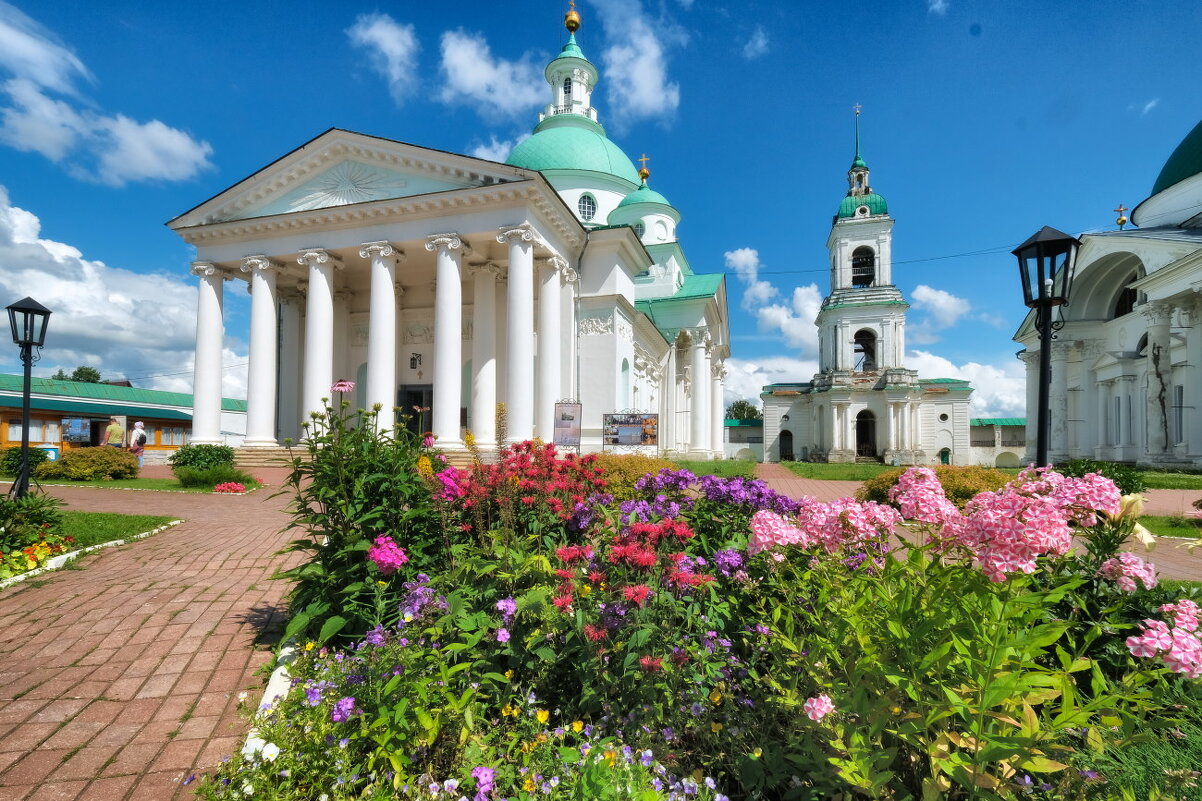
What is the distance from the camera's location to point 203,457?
15383 mm

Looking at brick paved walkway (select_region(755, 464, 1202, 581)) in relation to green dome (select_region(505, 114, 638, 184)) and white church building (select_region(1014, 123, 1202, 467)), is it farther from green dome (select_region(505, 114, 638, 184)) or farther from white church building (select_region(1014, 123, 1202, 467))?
green dome (select_region(505, 114, 638, 184))

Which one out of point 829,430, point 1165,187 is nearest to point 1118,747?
point 1165,187

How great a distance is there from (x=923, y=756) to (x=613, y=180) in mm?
27035

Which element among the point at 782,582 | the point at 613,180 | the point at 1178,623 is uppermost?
the point at 613,180

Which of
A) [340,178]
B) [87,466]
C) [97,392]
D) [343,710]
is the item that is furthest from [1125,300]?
[97,392]

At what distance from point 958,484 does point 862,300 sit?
123 feet

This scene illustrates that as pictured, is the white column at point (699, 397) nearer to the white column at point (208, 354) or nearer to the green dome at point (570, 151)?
the green dome at point (570, 151)

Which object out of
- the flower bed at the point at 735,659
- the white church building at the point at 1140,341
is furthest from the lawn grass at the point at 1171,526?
the white church building at the point at 1140,341

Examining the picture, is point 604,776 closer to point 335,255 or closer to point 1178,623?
point 1178,623

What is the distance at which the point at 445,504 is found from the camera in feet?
11.4

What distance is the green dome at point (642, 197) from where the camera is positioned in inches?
1003

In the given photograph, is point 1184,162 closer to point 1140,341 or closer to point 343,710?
point 1140,341

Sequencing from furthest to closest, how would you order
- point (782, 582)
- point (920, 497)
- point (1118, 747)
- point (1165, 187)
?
point (1165, 187)
point (782, 582)
point (920, 497)
point (1118, 747)

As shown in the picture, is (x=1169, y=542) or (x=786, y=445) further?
(x=786, y=445)
